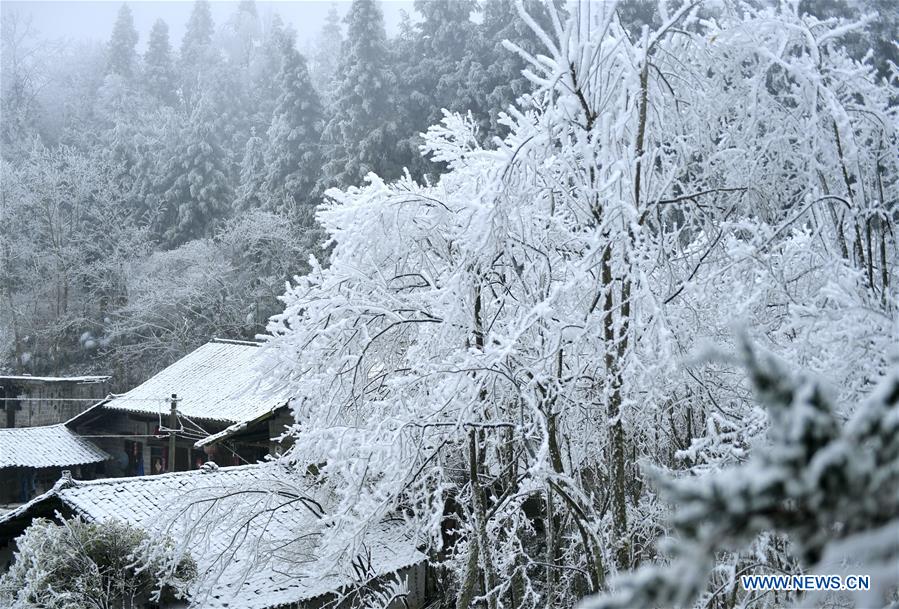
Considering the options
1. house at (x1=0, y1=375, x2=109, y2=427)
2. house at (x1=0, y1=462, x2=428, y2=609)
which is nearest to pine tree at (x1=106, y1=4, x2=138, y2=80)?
house at (x1=0, y1=375, x2=109, y2=427)

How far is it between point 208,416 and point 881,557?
54.0ft

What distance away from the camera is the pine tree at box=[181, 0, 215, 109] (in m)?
35.7

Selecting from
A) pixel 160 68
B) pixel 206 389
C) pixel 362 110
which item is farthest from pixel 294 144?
pixel 160 68

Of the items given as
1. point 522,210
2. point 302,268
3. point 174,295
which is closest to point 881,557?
point 522,210

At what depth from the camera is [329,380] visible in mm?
6383

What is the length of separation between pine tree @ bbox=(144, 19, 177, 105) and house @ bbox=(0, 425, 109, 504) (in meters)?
22.5

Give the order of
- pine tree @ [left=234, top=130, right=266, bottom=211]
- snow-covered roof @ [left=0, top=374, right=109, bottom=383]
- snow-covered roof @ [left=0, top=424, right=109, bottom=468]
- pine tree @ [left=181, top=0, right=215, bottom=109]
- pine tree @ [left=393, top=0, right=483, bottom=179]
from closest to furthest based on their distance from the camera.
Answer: snow-covered roof @ [left=0, top=424, right=109, bottom=468] < snow-covered roof @ [left=0, top=374, right=109, bottom=383] < pine tree @ [left=393, top=0, right=483, bottom=179] < pine tree @ [left=234, top=130, right=266, bottom=211] < pine tree @ [left=181, top=0, right=215, bottom=109]

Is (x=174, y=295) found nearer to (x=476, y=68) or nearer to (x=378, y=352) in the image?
(x=476, y=68)

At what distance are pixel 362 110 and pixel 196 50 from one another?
691 inches

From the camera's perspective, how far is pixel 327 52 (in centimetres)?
4081

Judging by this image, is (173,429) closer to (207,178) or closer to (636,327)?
(636,327)

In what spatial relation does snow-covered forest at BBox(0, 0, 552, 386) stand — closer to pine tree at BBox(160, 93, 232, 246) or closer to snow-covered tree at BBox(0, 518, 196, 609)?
pine tree at BBox(160, 93, 232, 246)

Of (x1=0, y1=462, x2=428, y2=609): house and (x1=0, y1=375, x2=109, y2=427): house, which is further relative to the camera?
(x1=0, y1=375, x2=109, y2=427): house

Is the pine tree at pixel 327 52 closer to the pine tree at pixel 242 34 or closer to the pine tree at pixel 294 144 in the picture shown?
the pine tree at pixel 242 34
